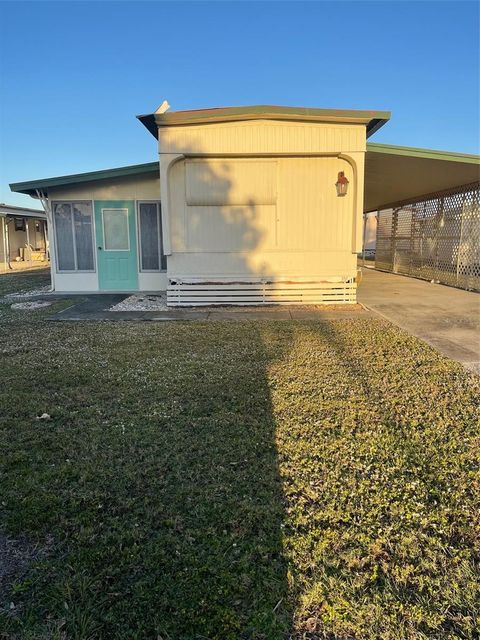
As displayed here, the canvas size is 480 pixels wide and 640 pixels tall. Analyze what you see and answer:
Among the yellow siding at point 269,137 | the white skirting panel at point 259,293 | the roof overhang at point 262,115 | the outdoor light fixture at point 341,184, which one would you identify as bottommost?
the white skirting panel at point 259,293

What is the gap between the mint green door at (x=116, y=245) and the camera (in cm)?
1075

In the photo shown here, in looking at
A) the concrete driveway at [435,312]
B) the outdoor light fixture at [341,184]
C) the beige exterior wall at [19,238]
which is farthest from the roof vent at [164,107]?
the beige exterior wall at [19,238]

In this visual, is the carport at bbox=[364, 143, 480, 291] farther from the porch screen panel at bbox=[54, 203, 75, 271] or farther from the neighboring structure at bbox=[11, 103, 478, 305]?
the porch screen panel at bbox=[54, 203, 75, 271]

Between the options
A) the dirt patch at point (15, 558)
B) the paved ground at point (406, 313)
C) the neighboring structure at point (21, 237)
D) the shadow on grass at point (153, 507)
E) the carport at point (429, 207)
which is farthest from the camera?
the neighboring structure at point (21, 237)

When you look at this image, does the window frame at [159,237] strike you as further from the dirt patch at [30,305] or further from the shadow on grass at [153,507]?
the shadow on grass at [153,507]

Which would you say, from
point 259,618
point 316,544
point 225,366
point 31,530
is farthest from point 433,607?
point 225,366

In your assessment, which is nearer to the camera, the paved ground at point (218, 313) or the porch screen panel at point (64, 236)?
the paved ground at point (218, 313)

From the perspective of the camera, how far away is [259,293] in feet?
28.7

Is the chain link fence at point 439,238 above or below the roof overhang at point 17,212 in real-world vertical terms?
below

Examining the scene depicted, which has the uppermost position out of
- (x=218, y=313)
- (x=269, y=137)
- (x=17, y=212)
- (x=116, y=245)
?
(x=269, y=137)

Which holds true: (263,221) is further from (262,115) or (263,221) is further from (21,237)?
(21,237)

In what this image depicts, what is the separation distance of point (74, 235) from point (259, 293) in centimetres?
524

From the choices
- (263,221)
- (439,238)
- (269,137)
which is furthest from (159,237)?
(439,238)

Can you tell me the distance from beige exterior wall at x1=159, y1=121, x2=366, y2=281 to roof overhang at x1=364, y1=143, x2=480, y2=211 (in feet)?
3.22
